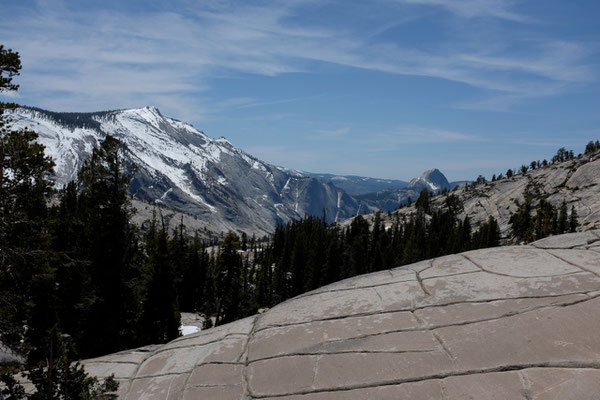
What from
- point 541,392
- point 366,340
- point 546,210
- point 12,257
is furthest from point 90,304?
Answer: point 546,210

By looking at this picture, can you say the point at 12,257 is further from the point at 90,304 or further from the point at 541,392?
the point at 541,392

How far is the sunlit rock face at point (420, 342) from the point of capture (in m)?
5.57

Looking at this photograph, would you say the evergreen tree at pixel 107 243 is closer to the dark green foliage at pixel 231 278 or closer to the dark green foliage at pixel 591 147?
the dark green foliage at pixel 231 278

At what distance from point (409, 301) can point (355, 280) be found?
249 cm

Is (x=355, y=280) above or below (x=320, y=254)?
above

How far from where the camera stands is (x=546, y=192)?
138875mm

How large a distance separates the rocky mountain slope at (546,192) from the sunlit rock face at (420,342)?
108m

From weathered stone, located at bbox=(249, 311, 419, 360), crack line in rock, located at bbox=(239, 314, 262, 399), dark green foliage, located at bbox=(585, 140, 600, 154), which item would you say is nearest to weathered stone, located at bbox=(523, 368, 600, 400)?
weathered stone, located at bbox=(249, 311, 419, 360)

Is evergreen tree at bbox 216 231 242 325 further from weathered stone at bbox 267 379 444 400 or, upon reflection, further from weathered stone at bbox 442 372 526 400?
weathered stone at bbox 442 372 526 400

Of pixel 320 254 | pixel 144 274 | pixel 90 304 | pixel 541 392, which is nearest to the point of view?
pixel 541 392

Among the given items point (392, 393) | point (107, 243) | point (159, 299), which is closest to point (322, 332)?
point (392, 393)

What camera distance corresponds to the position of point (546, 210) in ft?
238

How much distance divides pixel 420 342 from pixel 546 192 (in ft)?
516

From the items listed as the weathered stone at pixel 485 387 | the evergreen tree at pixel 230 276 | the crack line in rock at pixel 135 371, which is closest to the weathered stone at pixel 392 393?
the weathered stone at pixel 485 387
